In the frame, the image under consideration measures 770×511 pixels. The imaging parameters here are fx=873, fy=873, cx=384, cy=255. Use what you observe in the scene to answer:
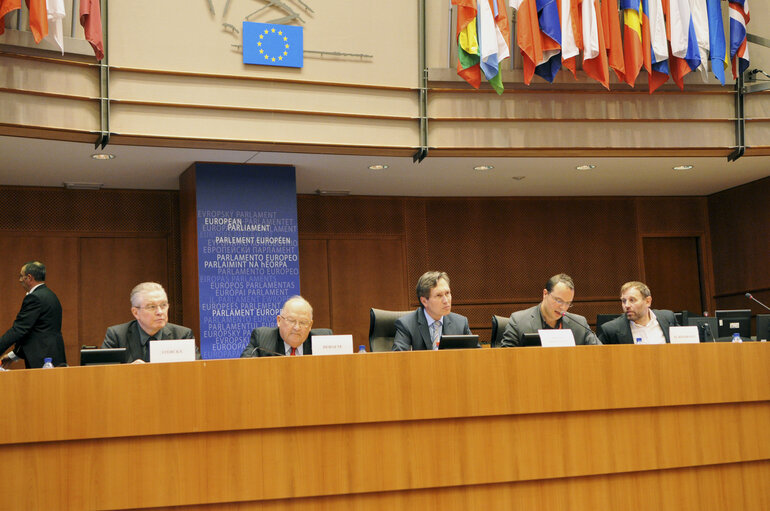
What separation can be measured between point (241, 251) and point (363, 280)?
226 centimetres

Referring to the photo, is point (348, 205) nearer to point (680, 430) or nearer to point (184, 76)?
point (184, 76)

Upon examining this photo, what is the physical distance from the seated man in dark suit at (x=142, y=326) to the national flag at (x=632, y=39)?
15.5 feet

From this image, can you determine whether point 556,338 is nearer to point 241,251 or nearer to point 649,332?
point 649,332

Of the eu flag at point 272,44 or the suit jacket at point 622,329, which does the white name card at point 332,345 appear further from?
the eu flag at point 272,44

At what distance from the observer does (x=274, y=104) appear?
24.0 ft

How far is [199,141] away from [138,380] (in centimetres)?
374

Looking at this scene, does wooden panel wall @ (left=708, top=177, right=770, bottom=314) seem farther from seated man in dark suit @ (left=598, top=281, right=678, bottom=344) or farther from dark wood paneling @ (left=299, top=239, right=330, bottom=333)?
dark wood paneling @ (left=299, top=239, right=330, bottom=333)

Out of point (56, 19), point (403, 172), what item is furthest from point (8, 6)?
point (403, 172)

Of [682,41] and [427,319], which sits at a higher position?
[682,41]

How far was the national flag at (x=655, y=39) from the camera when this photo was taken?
7871 millimetres

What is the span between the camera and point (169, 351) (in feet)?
13.9

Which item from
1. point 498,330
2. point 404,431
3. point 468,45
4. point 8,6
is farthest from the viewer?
point 468,45

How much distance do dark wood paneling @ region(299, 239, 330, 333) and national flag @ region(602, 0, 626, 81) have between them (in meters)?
3.77

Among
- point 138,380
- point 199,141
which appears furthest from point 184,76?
point 138,380
